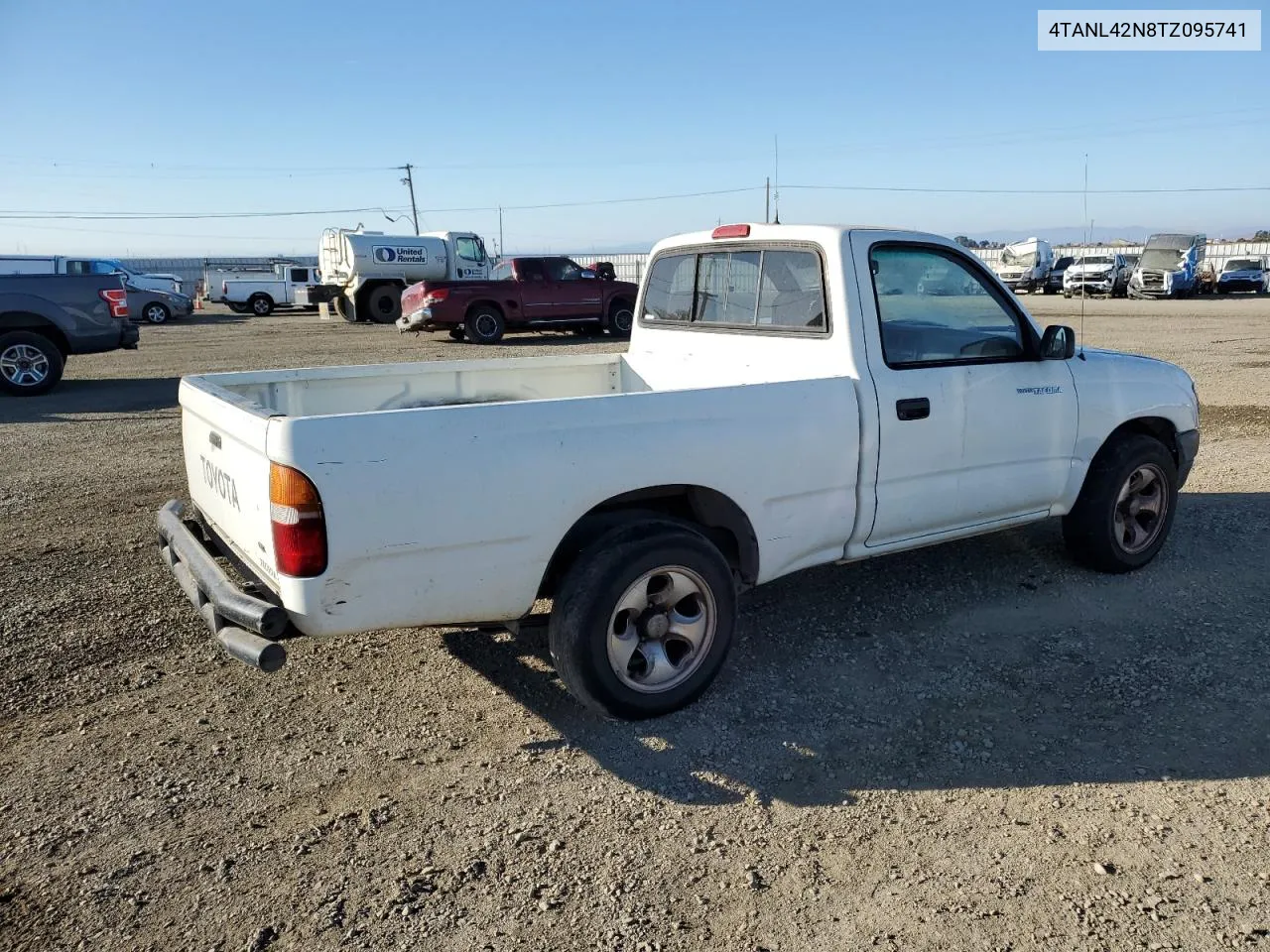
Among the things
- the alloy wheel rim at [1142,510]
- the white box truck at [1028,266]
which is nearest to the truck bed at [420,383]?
the alloy wheel rim at [1142,510]

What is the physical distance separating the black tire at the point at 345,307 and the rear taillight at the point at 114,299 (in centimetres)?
1579

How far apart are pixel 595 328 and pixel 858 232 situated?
19003mm

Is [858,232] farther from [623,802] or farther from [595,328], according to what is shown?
[595,328]

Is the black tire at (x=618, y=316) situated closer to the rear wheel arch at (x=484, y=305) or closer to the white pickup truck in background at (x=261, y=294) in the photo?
the rear wheel arch at (x=484, y=305)

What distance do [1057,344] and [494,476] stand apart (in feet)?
9.70

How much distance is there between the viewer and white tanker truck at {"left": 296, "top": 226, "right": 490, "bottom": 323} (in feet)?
90.9

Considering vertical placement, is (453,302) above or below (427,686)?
above

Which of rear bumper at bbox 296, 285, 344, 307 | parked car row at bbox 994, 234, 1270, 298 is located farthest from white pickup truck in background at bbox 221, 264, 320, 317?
parked car row at bbox 994, 234, 1270, 298

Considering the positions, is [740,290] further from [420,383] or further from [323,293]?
[323,293]

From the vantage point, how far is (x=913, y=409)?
4129 mm

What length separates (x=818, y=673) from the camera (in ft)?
13.4

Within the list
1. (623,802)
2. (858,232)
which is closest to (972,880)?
(623,802)

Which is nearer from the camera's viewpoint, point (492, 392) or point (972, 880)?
point (972, 880)

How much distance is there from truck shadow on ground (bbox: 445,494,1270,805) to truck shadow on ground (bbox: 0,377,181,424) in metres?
9.07
